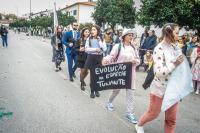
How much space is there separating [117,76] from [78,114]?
1.19 m

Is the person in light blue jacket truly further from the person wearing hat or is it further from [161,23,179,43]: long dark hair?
[161,23,179,43]: long dark hair

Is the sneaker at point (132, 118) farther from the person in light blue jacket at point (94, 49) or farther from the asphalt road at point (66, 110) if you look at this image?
the person in light blue jacket at point (94, 49)

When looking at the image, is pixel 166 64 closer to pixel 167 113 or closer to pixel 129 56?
pixel 167 113

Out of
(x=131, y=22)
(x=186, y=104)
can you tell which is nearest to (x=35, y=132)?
(x=186, y=104)

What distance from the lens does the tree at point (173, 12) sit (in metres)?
15.8

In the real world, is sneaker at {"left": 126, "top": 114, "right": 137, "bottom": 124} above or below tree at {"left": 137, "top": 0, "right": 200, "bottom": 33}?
below

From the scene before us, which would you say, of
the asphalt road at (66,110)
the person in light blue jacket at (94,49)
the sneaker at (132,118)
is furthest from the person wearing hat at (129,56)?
the person in light blue jacket at (94,49)

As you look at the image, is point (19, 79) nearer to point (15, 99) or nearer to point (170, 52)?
point (15, 99)

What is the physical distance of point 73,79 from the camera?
1185cm

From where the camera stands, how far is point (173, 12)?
16203 millimetres

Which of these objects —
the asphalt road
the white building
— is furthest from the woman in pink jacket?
the white building

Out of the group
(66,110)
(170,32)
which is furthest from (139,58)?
(170,32)

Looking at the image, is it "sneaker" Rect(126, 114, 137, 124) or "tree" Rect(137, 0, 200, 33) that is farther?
"tree" Rect(137, 0, 200, 33)

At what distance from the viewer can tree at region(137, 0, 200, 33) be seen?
51.9ft
